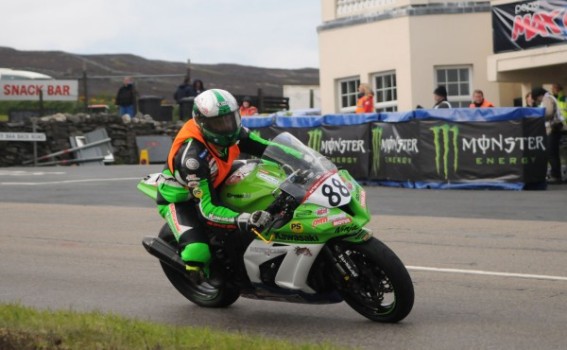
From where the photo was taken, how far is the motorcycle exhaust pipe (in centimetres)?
868

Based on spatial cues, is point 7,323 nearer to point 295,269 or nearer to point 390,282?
point 295,269

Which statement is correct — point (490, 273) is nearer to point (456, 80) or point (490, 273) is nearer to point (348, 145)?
point (348, 145)

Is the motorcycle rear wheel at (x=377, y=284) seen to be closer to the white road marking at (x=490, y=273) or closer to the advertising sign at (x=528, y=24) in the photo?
the white road marking at (x=490, y=273)

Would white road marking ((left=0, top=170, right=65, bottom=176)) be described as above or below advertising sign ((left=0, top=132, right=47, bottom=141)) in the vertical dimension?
below

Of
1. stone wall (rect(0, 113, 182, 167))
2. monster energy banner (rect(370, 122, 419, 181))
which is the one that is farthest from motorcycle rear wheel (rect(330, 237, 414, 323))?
stone wall (rect(0, 113, 182, 167))

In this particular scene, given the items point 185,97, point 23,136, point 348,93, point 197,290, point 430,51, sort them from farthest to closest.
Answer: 1. point 185,97
2. point 23,136
3. point 348,93
4. point 430,51
5. point 197,290

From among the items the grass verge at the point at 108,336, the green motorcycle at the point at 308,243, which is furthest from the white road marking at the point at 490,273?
the grass verge at the point at 108,336

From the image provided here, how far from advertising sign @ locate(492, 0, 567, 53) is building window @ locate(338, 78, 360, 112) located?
209 inches

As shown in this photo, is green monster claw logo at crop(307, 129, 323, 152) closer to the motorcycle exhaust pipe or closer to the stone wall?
the stone wall

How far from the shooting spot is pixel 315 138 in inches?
898

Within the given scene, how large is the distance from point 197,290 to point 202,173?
117cm

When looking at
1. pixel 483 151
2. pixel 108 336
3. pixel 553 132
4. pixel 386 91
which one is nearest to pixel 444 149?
pixel 483 151

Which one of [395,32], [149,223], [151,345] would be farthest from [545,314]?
[395,32]

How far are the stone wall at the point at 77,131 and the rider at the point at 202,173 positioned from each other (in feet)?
86.2
